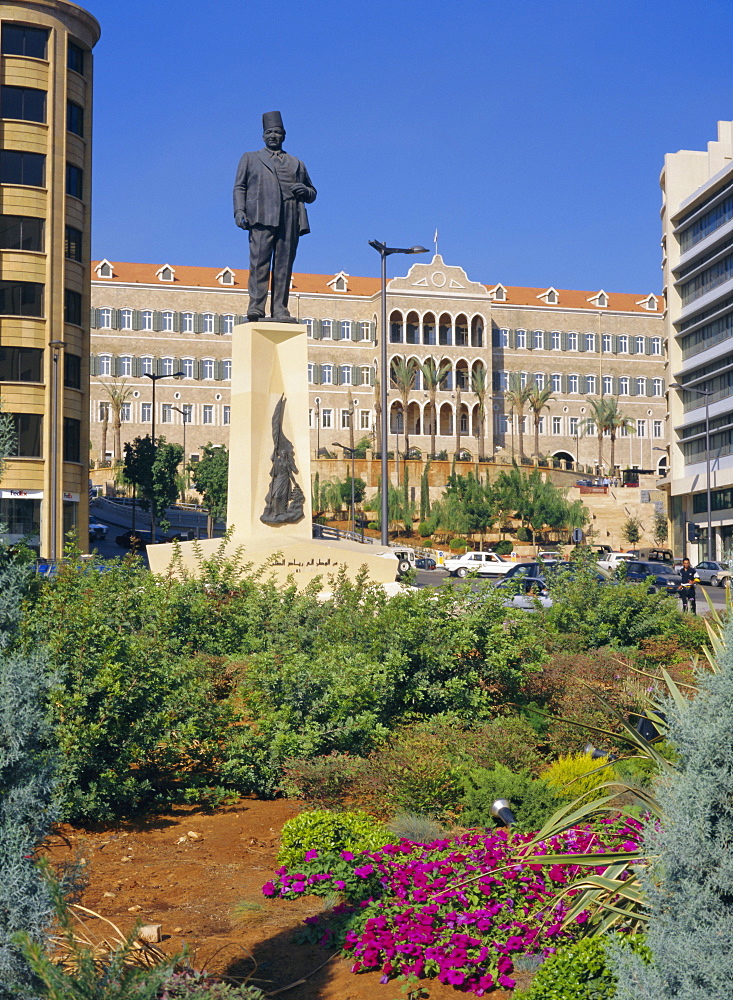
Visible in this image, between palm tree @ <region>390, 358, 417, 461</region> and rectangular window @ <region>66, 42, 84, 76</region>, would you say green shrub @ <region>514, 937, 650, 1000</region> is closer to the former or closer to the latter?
rectangular window @ <region>66, 42, 84, 76</region>

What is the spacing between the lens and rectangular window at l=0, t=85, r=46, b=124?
47803 mm

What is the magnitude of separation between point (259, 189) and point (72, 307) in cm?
3072

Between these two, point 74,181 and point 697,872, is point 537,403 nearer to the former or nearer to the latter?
point 74,181

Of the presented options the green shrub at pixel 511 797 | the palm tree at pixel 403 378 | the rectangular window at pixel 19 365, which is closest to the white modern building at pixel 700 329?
the palm tree at pixel 403 378

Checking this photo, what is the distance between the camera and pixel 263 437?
21.6 metres

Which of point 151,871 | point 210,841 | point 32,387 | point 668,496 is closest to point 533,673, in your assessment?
point 210,841

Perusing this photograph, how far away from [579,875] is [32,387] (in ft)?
147

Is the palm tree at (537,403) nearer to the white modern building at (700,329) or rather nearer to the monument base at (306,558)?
the white modern building at (700,329)

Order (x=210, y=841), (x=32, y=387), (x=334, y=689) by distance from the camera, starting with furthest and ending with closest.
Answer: (x=32, y=387) < (x=334, y=689) < (x=210, y=841)

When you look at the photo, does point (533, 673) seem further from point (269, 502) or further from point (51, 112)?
point (51, 112)

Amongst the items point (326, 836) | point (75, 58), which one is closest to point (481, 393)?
point (75, 58)

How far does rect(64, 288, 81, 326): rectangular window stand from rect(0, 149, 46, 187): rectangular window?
15.4ft

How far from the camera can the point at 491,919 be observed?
227 inches

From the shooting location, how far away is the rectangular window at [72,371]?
49.5 metres
